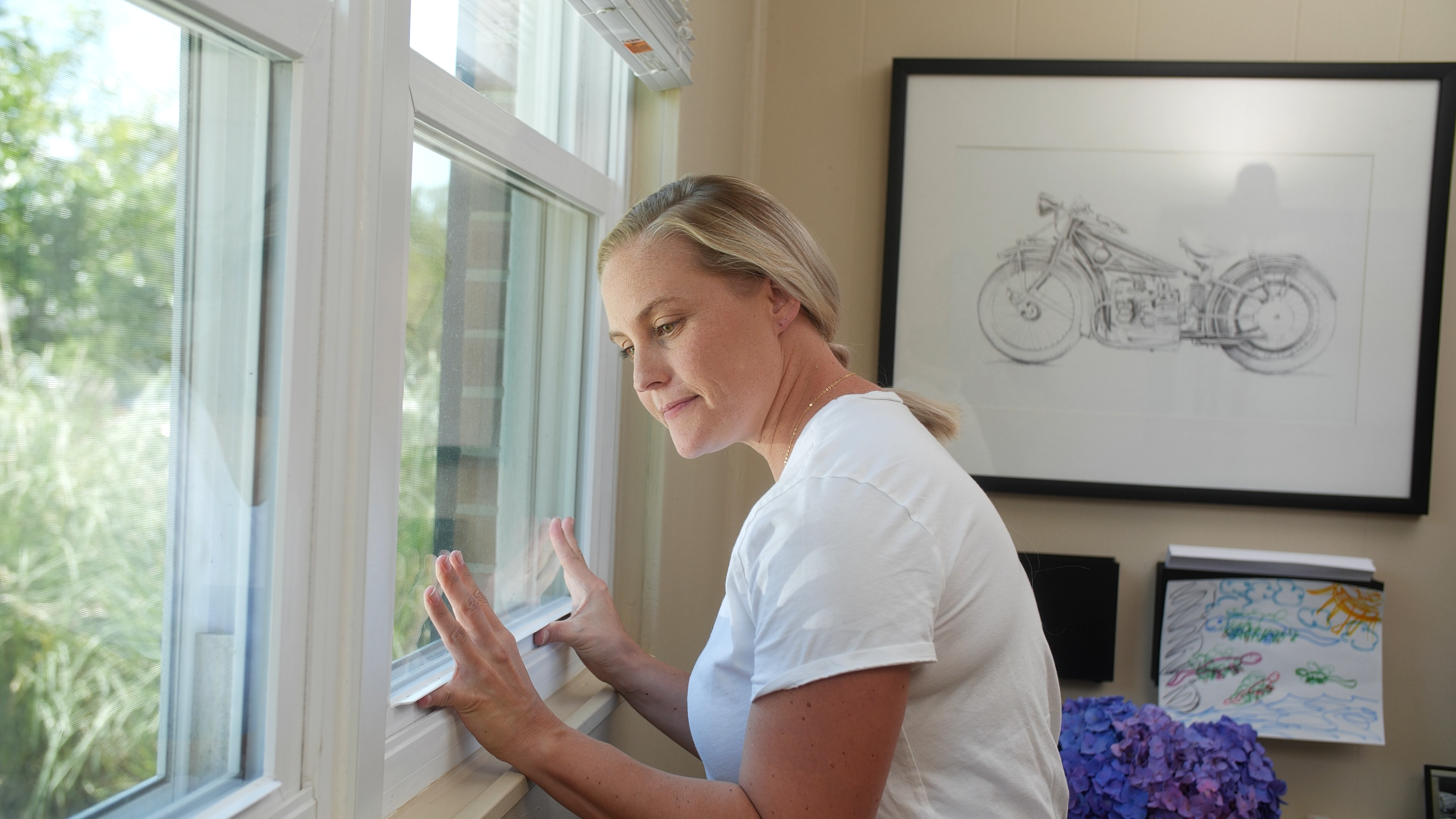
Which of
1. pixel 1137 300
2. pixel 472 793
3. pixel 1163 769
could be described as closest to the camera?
pixel 472 793

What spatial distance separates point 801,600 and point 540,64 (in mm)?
734

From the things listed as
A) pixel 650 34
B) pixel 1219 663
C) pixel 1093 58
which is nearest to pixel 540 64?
pixel 650 34

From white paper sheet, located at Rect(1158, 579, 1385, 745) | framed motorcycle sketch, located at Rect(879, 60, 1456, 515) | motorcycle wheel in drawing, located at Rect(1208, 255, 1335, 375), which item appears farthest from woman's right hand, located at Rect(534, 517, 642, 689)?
motorcycle wheel in drawing, located at Rect(1208, 255, 1335, 375)

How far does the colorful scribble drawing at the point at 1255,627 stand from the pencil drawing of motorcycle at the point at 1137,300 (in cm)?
43

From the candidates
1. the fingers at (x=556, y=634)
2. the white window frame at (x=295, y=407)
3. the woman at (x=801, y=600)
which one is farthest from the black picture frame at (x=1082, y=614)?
the white window frame at (x=295, y=407)

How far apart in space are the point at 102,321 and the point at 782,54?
Answer: 153 centimetres

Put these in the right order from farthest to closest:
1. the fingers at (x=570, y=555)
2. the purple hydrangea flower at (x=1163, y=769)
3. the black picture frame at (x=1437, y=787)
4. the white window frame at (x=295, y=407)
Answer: the black picture frame at (x=1437, y=787), the purple hydrangea flower at (x=1163, y=769), the fingers at (x=570, y=555), the white window frame at (x=295, y=407)

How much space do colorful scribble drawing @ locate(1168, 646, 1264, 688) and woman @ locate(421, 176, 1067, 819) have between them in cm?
89

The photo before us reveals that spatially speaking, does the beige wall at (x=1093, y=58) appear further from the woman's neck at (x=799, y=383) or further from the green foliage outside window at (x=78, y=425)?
the green foliage outside window at (x=78, y=425)

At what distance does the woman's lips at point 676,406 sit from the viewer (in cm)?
94

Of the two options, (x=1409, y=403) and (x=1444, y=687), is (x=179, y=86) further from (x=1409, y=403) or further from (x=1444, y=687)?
(x=1444, y=687)

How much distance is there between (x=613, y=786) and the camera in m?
0.79

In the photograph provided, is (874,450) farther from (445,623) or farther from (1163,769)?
(1163,769)

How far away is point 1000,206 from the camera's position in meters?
1.75
